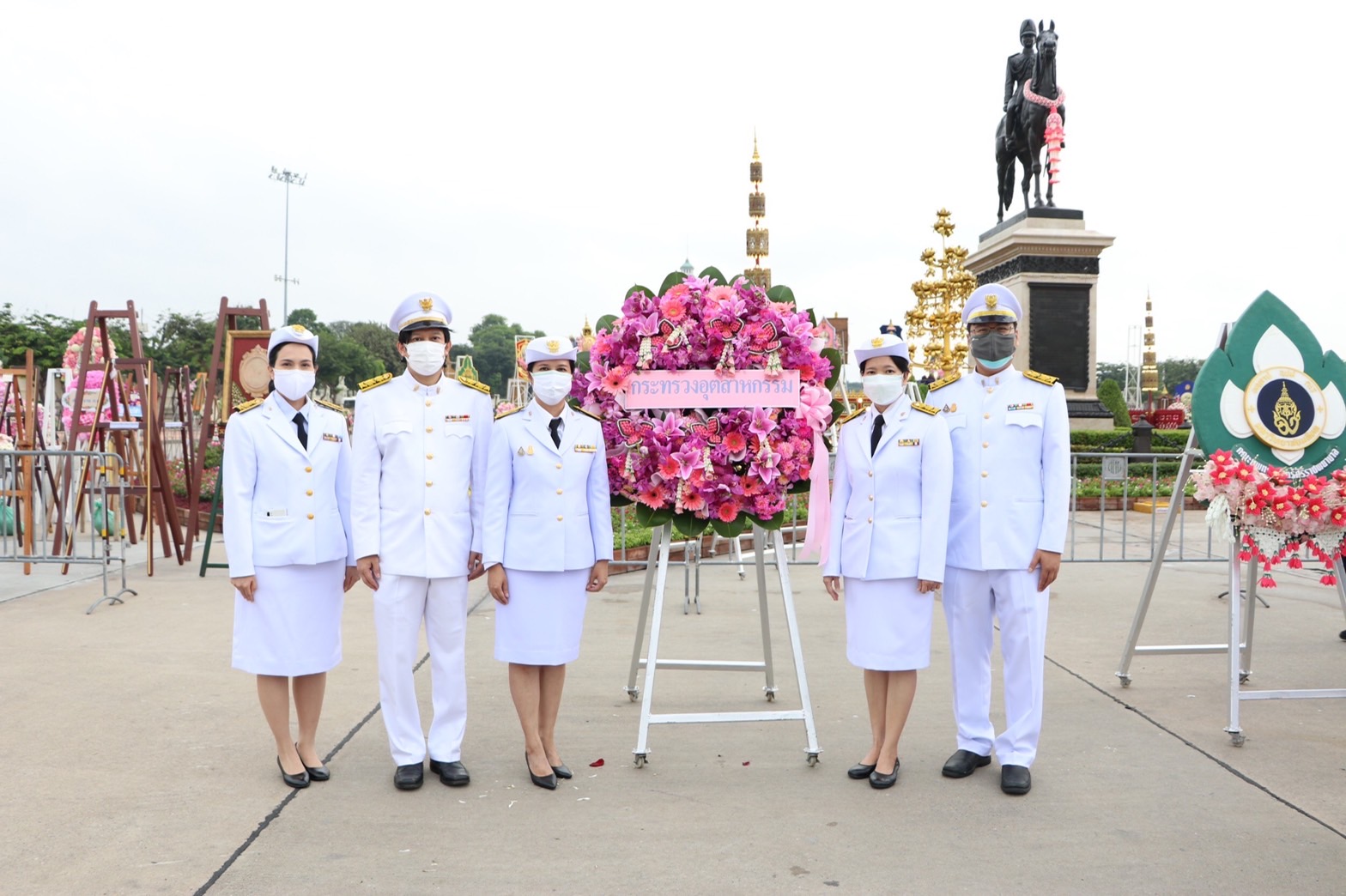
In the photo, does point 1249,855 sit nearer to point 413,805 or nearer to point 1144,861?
point 1144,861

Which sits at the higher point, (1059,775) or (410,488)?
(410,488)

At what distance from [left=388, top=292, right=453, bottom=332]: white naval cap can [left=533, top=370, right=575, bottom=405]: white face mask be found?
460mm

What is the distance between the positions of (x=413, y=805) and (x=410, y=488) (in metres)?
1.21

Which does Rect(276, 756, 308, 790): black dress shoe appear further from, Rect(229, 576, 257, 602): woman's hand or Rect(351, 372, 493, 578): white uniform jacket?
Rect(351, 372, 493, 578): white uniform jacket

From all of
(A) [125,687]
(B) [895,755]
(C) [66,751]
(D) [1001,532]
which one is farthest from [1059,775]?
(A) [125,687]

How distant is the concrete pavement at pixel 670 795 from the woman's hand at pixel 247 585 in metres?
0.76

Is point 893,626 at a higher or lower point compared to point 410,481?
lower

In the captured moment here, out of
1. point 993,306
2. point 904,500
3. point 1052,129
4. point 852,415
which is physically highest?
point 1052,129

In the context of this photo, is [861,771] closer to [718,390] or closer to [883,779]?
[883,779]

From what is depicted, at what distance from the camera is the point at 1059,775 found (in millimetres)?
4086

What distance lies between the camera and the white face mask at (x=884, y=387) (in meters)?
4.03

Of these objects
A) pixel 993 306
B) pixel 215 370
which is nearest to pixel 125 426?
pixel 215 370

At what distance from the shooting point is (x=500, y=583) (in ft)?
13.0

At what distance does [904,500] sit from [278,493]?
2516 mm
